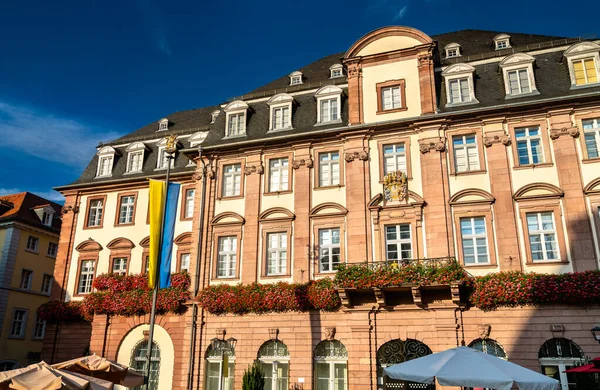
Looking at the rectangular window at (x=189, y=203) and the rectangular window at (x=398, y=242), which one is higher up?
the rectangular window at (x=189, y=203)

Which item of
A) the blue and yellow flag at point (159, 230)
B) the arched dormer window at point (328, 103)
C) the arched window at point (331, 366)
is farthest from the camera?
the arched dormer window at point (328, 103)

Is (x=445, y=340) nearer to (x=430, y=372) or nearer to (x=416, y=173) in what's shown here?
(x=416, y=173)

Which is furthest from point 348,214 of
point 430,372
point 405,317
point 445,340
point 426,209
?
point 430,372

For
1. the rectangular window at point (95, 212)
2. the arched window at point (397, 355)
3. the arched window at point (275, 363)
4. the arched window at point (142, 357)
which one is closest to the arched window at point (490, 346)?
the arched window at point (397, 355)

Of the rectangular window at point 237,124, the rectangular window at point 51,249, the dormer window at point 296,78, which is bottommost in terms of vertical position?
the rectangular window at point 51,249

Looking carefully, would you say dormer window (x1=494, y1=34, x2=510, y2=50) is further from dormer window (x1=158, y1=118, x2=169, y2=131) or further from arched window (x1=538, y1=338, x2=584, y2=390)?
dormer window (x1=158, y1=118, x2=169, y2=131)

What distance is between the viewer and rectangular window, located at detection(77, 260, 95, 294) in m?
30.2

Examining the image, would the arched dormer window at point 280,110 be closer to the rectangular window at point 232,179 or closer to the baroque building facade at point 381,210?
the baroque building facade at point 381,210

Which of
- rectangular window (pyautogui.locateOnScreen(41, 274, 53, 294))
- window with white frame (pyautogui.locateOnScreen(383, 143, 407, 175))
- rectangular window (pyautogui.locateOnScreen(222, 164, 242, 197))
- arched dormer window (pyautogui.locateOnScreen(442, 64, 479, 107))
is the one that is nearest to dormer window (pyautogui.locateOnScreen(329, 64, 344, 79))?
arched dormer window (pyautogui.locateOnScreen(442, 64, 479, 107))

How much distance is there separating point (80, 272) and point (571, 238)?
25201 mm

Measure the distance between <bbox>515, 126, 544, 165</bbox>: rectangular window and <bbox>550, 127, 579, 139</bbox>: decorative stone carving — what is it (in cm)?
56

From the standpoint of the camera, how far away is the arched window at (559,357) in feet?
65.8

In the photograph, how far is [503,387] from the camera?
11.6m

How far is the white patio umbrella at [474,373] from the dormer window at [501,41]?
21.1 metres
